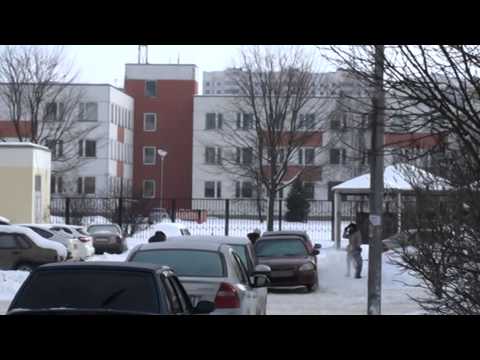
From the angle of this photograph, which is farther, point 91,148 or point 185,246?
point 91,148

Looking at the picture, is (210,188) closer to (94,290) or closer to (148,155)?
(148,155)

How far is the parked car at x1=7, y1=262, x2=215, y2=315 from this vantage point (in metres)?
7.43

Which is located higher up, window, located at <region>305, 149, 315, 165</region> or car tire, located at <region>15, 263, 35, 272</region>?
window, located at <region>305, 149, 315, 165</region>

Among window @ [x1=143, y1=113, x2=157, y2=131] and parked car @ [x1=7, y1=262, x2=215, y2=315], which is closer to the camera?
parked car @ [x1=7, y1=262, x2=215, y2=315]

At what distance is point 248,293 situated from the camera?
11578 mm

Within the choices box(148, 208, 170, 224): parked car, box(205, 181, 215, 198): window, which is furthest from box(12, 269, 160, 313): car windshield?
box(205, 181, 215, 198): window

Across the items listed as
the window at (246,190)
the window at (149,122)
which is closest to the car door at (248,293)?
the window at (246,190)

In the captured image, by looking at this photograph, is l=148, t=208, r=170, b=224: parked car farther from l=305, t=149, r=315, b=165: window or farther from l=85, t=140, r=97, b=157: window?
l=85, t=140, r=97, b=157: window

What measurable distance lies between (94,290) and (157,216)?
122 ft

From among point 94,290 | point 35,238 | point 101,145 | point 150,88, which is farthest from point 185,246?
point 150,88

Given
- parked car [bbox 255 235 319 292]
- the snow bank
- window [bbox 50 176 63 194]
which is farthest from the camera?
window [bbox 50 176 63 194]

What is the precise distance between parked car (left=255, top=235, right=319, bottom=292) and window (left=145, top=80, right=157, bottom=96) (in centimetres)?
4667
